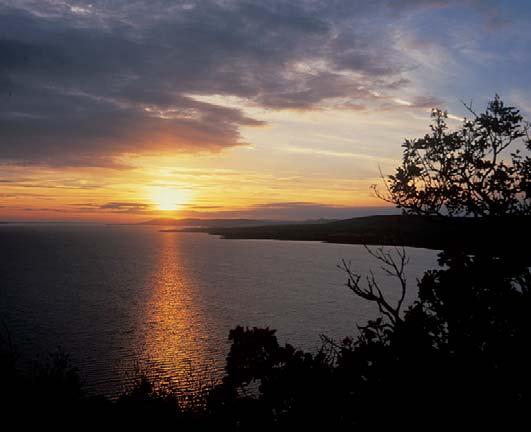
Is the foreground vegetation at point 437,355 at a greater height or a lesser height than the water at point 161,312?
greater

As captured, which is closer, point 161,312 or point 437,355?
point 437,355

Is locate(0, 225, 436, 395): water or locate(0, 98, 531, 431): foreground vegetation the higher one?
locate(0, 98, 531, 431): foreground vegetation

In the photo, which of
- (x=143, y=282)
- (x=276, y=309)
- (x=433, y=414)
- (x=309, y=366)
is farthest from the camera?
(x=143, y=282)

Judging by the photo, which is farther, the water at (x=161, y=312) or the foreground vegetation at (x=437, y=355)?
the water at (x=161, y=312)

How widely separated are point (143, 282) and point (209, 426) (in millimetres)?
99152

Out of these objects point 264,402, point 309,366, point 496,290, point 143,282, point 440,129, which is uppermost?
point 440,129

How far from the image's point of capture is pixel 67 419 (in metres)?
16.6

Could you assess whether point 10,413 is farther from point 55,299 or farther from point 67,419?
point 55,299

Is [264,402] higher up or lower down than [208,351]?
higher up

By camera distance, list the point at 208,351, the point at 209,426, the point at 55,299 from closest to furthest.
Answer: the point at 209,426, the point at 208,351, the point at 55,299

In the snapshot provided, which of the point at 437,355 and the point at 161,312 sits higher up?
the point at 437,355

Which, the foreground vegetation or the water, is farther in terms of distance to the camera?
the water

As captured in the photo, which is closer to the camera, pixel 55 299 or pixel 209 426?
pixel 209 426

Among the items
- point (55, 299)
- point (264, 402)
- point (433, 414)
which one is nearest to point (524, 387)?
point (433, 414)
